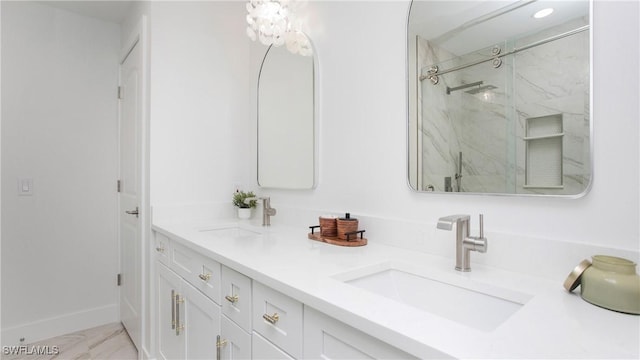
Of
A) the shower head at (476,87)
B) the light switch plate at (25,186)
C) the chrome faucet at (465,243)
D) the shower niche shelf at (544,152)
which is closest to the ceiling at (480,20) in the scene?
the shower head at (476,87)

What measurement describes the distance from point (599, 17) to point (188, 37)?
1.99 m

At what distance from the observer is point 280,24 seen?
1708 millimetres

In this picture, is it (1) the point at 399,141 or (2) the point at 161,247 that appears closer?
(1) the point at 399,141

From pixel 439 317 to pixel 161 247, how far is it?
160 centimetres

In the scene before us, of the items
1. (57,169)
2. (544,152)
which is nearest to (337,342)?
(544,152)

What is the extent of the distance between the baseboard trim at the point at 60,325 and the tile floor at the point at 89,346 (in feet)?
0.14

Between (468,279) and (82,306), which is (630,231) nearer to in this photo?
(468,279)

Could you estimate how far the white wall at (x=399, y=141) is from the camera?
786 millimetres

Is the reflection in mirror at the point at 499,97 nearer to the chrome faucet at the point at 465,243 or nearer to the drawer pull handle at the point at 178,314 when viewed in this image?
the chrome faucet at the point at 465,243

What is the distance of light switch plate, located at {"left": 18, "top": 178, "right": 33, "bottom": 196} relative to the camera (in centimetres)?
221

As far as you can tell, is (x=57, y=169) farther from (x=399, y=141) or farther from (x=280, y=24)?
(x=399, y=141)

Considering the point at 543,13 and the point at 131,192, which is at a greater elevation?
the point at 543,13

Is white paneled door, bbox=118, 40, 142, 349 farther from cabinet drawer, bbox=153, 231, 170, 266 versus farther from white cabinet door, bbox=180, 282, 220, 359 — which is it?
white cabinet door, bbox=180, 282, 220, 359

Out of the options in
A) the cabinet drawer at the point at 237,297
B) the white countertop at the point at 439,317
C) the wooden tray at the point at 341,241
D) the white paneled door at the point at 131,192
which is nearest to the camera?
the white countertop at the point at 439,317
